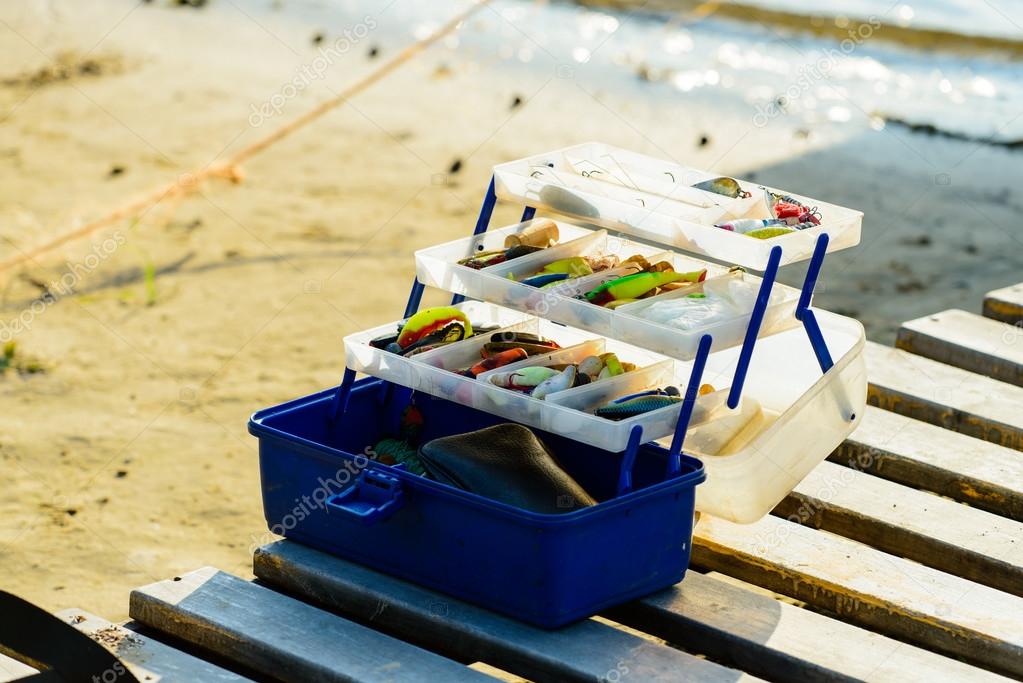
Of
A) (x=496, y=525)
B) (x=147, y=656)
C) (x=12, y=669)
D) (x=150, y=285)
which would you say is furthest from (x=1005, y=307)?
(x=150, y=285)

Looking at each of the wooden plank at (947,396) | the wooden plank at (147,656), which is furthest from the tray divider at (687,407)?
the wooden plank at (947,396)

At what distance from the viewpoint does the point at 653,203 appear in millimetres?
2691

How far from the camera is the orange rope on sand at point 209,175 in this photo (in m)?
5.29

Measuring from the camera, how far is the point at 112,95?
282 inches

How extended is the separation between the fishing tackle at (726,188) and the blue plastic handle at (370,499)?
0.89 metres

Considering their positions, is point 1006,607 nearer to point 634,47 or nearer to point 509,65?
point 509,65

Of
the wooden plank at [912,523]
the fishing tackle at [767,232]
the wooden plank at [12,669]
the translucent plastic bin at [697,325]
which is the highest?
the fishing tackle at [767,232]

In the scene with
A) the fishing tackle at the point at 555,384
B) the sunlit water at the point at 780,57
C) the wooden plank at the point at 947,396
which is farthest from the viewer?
the sunlit water at the point at 780,57

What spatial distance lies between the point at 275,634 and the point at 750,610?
0.82 meters

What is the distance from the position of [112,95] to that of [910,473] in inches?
207

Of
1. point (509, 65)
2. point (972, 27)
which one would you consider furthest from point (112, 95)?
point (972, 27)

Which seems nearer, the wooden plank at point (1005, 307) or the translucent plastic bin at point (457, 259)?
the translucent plastic bin at point (457, 259)

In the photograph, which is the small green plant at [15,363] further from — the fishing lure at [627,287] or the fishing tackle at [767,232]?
the fishing tackle at [767,232]

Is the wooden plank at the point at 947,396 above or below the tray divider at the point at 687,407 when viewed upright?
below
